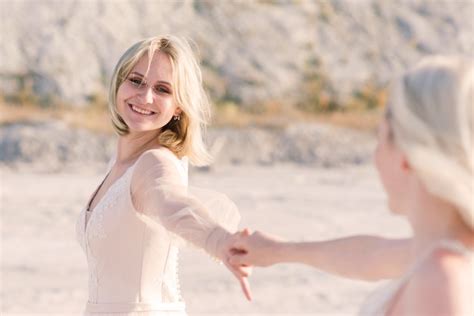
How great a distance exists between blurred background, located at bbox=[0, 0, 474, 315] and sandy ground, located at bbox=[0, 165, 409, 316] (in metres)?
0.02

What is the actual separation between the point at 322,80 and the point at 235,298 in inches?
503

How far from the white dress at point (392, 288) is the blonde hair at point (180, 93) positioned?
4.10 feet

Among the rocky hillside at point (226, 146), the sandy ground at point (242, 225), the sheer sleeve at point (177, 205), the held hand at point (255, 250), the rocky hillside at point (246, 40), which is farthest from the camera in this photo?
the rocky hillside at point (246, 40)

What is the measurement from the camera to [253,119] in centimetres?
1811

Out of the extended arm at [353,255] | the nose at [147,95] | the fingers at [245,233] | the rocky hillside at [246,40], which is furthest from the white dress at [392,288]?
the rocky hillside at [246,40]

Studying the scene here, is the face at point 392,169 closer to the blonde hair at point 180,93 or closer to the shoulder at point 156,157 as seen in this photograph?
the shoulder at point 156,157

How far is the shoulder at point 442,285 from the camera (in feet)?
3.90

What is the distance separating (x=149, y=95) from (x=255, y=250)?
0.85 meters

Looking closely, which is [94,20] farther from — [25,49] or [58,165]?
[58,165]

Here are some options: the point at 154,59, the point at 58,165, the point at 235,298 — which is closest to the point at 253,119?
the point at 58,165

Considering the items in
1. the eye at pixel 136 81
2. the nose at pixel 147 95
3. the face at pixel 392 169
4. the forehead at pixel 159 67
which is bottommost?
the face at pixel 392 169

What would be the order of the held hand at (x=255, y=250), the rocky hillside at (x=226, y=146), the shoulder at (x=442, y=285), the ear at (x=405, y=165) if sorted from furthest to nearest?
the rocky hillside at (x=226, y=146) < the held hand at (x=255, y=250) < the ear at (x=405, y=165) < the shoulder at (x=442, y=285)

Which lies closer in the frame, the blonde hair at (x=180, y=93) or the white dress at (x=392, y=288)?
the white dress at (x=392, y=288)

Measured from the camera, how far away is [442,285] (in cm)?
120
